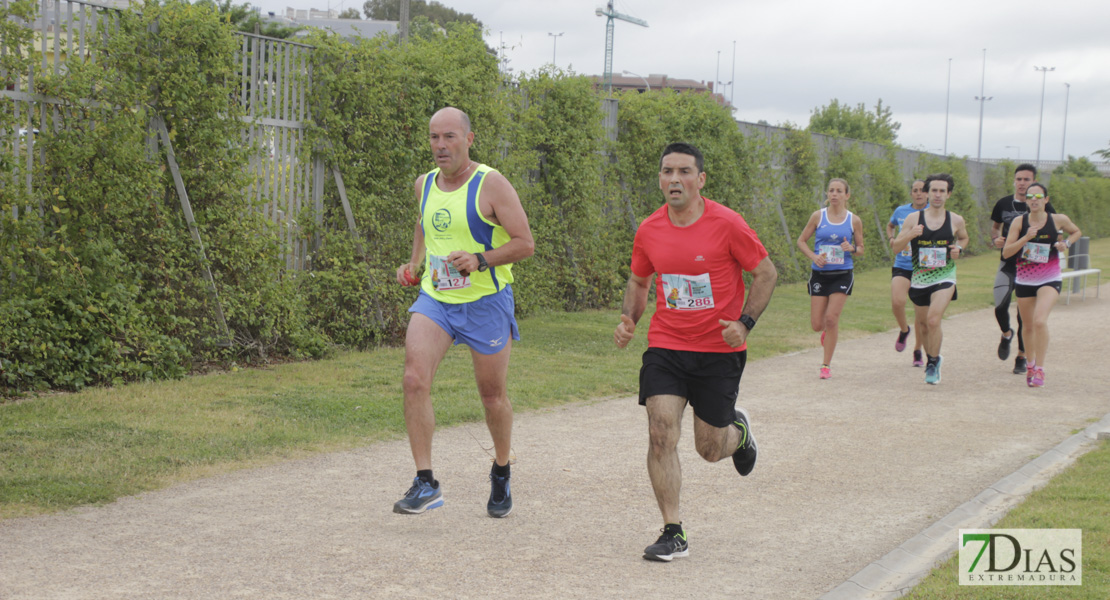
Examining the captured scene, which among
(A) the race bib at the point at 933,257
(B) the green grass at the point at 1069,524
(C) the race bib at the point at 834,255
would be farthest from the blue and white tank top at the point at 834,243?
(B) the green grass at the point at 1069,524

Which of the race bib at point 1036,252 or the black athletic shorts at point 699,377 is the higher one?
the race bib at point 1036,252

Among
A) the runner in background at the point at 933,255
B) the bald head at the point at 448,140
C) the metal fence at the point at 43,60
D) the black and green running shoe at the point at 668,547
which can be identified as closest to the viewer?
the black and green running shoe at the point at 668,547

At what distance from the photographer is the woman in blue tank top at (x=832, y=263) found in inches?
428

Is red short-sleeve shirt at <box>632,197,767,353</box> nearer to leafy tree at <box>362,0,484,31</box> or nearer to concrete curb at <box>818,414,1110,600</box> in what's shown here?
concrete curb at <box>818,414,1110,600</box>

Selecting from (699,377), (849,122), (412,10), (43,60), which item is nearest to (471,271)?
(699,377)

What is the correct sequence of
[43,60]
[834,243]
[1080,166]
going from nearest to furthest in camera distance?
[43,60]
[834,243]
[1080,166]

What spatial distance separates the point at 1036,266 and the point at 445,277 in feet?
23.7

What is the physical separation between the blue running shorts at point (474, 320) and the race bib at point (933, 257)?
6516 mm

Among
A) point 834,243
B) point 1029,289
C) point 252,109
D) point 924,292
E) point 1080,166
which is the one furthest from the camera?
point 1080,166

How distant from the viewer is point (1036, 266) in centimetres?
1077

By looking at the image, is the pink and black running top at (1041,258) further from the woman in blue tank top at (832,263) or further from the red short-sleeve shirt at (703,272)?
the red short-sleeve shirt at (703,272)

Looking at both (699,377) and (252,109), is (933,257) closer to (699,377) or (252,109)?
(699,377)

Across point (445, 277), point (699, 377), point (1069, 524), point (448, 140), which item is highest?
point (448, 140)

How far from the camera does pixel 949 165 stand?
3525 cm
